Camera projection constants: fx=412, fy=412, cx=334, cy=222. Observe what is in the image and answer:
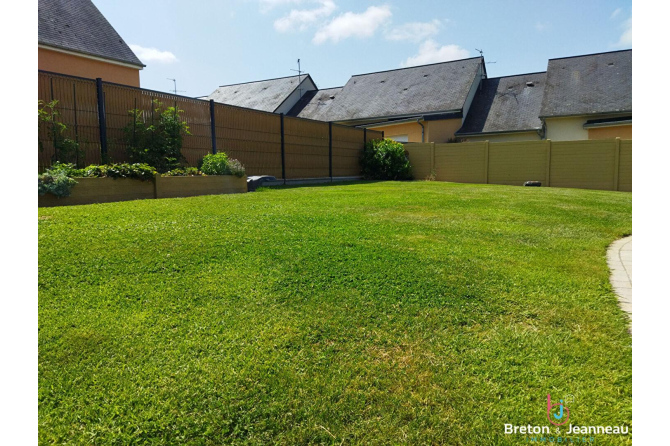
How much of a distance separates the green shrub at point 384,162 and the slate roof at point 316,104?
915 cm

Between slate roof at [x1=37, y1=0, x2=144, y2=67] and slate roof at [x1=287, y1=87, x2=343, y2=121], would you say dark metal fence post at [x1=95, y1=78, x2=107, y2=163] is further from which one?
slate roof at [x1=287, y1=87, x2=343, y2=121]

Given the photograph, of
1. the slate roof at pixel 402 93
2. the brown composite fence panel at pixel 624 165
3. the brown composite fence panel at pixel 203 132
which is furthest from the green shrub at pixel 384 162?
the brown composite fence panel at pixel 624 165

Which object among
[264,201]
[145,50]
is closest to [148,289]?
[264,201]

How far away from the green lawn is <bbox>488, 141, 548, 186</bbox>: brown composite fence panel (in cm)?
1207

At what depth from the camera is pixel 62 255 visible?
3.18 metres

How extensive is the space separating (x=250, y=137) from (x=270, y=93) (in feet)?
57.7

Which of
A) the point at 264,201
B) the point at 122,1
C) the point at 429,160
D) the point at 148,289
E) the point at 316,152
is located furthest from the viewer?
the point at 429,160

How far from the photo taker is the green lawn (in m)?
1.64

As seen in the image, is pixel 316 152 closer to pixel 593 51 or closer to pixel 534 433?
pixel 534 433

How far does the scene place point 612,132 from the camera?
18.1m

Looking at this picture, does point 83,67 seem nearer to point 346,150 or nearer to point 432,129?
point 346,150

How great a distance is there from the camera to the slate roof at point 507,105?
814 inches

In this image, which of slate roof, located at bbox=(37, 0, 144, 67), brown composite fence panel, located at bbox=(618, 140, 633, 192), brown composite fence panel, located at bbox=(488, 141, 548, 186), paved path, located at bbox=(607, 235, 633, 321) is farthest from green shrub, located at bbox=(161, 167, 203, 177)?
brown composite fence panel, located at bbox=(618, 140, 633, 192)
